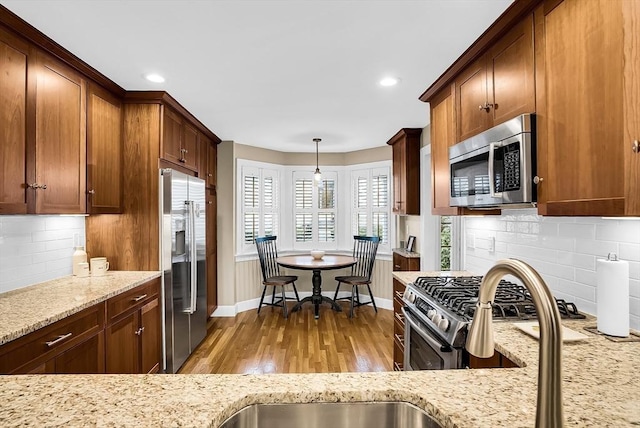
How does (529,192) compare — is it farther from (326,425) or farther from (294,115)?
(294,115)

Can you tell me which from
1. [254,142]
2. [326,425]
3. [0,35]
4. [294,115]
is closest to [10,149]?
[0,35]

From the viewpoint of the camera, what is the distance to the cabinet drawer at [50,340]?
60.5 inches

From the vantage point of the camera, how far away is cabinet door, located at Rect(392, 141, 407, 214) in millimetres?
4586

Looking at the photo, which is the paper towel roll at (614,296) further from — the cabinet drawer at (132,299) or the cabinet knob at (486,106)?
the cabinet drawer at (132,299)

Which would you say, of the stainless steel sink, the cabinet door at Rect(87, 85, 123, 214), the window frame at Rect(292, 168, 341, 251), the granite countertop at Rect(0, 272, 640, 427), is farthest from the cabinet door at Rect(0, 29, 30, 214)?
the window frame at Rect(292, 168, 341, 251)

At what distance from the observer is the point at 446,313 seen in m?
1.73

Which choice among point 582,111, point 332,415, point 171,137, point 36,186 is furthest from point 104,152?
point 582,111

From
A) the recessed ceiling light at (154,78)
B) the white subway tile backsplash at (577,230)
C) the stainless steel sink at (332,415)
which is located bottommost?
the stainless steel sink at (332,415)

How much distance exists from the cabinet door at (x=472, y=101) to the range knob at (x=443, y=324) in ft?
3.74

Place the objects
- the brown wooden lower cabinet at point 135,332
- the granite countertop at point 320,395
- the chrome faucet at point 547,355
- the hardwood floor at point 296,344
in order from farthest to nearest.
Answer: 1. the hardwood floor at point 296,344
2. the brown wooden lower cabinet at point 135,332
3. the granite countertop at point 320,395
4. the chrome faucet at point 547,355

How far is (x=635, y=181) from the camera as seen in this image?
1113 millimetres

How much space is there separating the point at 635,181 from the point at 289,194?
16.5 feet

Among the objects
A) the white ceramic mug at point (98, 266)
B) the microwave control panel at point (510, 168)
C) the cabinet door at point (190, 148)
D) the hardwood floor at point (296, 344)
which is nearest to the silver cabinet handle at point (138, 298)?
the white ceramic mug at point (98, 266)

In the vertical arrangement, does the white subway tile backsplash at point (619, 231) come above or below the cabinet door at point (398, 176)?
below
